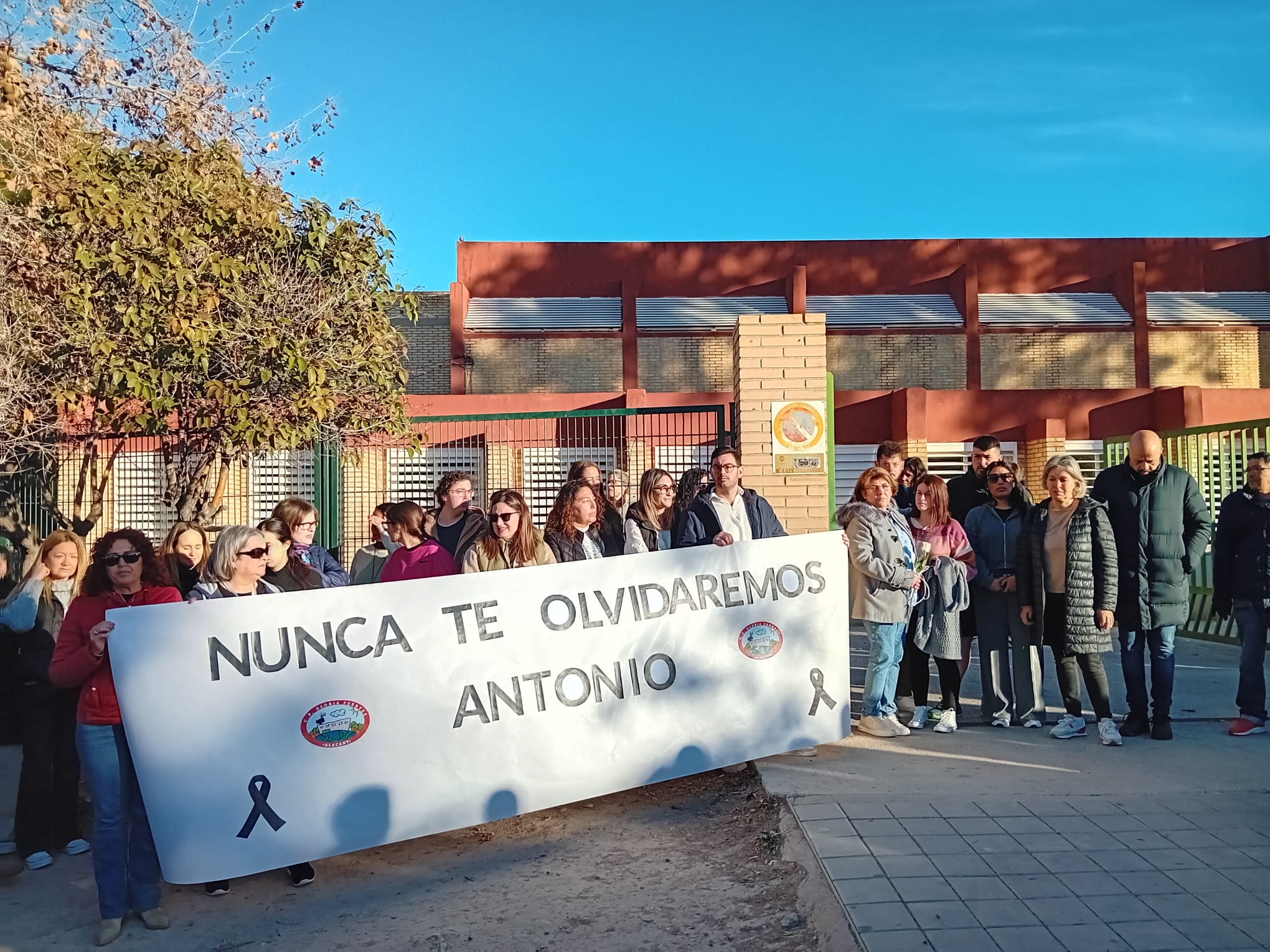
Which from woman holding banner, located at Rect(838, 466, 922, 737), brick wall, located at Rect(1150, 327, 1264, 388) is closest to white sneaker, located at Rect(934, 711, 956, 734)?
woman holding banner, located at Rect(838, 466, 922, 737)

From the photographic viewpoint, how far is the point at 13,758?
5.07 m

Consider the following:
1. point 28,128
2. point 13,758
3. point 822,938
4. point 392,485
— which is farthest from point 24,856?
point 28,128

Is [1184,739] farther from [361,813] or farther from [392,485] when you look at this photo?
[392,485]

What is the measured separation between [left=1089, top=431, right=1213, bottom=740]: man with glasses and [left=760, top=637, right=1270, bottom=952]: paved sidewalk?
13.7 inches

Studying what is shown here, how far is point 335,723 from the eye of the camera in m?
4.27

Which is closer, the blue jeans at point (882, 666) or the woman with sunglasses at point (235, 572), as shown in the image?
the woman with sunglasses at point (235, 572)

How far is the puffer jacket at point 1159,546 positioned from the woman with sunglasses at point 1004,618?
61 cm

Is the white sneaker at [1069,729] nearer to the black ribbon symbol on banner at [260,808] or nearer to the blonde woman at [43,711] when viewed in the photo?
the black ribbon symbol on banner at [260,808]

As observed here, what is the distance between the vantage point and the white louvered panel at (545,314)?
28.6m

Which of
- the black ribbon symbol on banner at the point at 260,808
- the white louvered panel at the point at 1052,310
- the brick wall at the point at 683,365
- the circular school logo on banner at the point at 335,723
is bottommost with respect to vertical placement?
the black ribbon symbol on banner at the point at 260,808

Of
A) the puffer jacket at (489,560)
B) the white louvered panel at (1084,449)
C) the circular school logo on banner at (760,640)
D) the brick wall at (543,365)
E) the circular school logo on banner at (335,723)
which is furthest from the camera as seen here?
the brick wall at (543,365)

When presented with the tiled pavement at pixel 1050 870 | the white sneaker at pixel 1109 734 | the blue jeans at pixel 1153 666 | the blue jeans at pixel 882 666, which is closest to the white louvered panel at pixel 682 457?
the blue jeans at pixel 882 666

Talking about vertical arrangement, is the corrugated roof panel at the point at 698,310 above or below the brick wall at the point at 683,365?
above

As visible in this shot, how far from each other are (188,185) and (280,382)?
1.79 meters
